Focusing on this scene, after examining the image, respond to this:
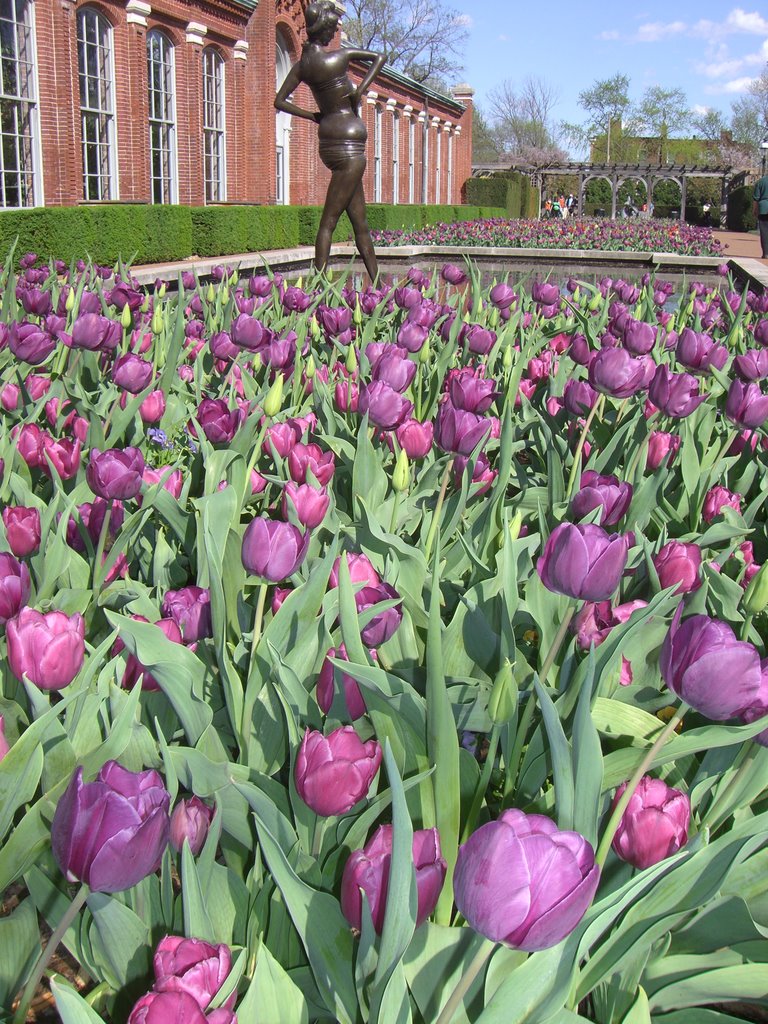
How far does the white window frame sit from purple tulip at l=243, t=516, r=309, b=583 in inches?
664

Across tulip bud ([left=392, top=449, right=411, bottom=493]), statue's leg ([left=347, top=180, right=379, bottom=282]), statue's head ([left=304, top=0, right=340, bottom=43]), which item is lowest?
tulip bud ([left=392, top=449, right=411, bottom=493])

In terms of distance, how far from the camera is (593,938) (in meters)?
0.85

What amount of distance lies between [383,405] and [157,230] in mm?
14367

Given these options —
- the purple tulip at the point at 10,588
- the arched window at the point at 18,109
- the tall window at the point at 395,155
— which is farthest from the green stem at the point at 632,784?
the tall window at the point at 395,155

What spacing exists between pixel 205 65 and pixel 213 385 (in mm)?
19711

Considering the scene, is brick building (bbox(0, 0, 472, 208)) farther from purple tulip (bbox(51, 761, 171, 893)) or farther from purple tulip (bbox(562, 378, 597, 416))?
purple tulip (bbox(51, 761, 171, 893))

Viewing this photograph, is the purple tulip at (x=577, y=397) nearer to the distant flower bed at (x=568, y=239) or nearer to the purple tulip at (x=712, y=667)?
the purple tulip at (x=712, y=667)

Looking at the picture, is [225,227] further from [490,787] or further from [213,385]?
[490,787]

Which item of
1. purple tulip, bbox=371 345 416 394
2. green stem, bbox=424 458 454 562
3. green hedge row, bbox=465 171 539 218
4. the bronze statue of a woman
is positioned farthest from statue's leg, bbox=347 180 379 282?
green hedge row, bbox=465 171 539 218

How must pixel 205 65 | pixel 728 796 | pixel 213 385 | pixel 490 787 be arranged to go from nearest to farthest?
pixel 728 796
pixel 490 787
pixel 213 385
pixel 205 65

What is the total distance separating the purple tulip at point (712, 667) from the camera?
0.91 meters


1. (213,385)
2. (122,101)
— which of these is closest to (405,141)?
(122,101)

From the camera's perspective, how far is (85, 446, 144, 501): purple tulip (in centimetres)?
150

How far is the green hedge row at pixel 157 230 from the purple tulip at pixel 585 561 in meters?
7.90
